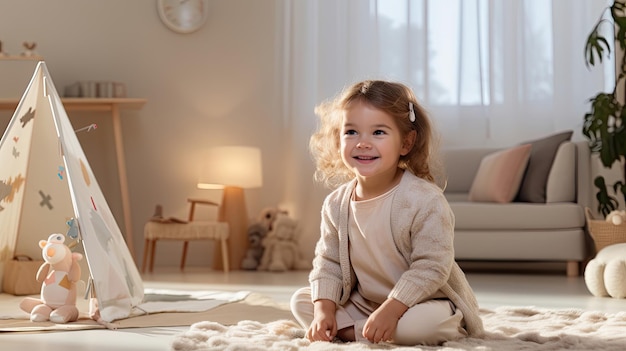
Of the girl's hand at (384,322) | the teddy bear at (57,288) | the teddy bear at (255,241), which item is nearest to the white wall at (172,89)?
the teddy bear at (255,241)

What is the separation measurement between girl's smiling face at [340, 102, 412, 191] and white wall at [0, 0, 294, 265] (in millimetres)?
3624

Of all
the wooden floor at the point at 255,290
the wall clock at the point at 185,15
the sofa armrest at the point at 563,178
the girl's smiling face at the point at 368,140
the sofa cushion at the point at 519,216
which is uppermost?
the wall clock at the point at 185,15

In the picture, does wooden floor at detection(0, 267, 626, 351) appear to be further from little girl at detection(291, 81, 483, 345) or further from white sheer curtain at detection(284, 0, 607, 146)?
white sheer curtain at detection(284, 0, 607, 146)

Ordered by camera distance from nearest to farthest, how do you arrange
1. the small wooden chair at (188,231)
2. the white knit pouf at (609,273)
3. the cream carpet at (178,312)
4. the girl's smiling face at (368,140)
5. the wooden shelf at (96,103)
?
the girl's smiling face at (368,140), the cream carpet at (178,312), the white knit pouf at (609,273), the small wooden chair at (188,231), the wooden shelf at (96,103)

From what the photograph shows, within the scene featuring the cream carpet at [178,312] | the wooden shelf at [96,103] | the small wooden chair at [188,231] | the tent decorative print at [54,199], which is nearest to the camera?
the cream carpet at [178,312]

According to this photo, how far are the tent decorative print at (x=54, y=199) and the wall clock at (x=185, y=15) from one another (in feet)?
7.94

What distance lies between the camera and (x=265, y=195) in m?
5.77

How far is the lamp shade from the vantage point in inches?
209

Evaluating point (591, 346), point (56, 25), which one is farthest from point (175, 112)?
point (591, 346)

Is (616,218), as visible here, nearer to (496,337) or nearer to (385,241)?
(496,337)

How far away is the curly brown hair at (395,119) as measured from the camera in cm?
213

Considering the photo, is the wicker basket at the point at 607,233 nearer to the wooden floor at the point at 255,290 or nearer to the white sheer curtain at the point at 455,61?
the wooden floor at the point at 255,290

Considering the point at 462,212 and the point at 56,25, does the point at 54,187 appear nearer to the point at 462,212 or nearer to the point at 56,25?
the point at 462,212

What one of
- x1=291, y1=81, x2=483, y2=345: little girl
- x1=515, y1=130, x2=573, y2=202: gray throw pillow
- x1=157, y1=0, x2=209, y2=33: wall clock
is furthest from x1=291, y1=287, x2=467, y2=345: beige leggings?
x1=157, y1=0, x2=209, y2=33: wall clock
